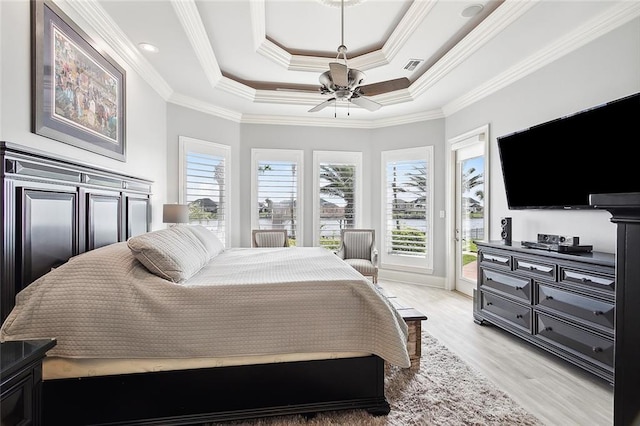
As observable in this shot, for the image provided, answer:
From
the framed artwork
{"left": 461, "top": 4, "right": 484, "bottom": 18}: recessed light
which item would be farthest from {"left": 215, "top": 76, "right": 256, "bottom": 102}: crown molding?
{"left": 461, "top": 4, "right": 484, "bottom": 18}: recessed light

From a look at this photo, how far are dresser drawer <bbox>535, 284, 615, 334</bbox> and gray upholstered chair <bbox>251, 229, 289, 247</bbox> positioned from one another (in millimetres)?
3372

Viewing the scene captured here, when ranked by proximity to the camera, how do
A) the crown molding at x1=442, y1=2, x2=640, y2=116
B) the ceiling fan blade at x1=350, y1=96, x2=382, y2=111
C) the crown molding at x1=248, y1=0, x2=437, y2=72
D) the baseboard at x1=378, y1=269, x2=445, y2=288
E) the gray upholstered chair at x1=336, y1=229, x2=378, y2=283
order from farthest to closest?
the baseboard at x1=378, y1=269, x2=445, y2=288
the gray upholstered chair at x1=336, y1=229, x2=378, y2=283
the ceiling fan blade at x1=350, y1=96, x2=382, y2=111
the crown molding at x1=248, y1=0, x2=437, y2=72
the crown molding at x1=442, y1=2, x2=640, y2=116

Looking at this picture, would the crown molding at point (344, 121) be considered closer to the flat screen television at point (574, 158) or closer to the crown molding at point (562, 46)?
the crown molding at point (562, 46)

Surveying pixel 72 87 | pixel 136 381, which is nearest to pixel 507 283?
pixel 136 381

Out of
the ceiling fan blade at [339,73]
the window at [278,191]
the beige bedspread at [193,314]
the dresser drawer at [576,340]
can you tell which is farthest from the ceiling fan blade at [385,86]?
the beige bedspread at [193,314]

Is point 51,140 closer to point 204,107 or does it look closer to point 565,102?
point 204,107

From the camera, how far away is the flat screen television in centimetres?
234

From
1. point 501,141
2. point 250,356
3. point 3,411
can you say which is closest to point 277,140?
point 501,141

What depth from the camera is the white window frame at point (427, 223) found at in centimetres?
529

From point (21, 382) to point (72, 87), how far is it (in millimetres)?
2041

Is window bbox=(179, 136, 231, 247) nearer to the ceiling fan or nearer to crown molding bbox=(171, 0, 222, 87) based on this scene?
crown molding bbox=(171, 0, 222, 87)

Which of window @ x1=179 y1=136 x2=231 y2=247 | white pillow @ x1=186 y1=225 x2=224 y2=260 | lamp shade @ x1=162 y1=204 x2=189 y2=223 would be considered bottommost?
white pillow @ x1=186 y1=225 x2=224 y2=260

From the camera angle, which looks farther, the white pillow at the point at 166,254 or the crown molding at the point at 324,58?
the crown molding at the point at 324,58

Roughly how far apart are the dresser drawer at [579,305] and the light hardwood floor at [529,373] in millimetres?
443
